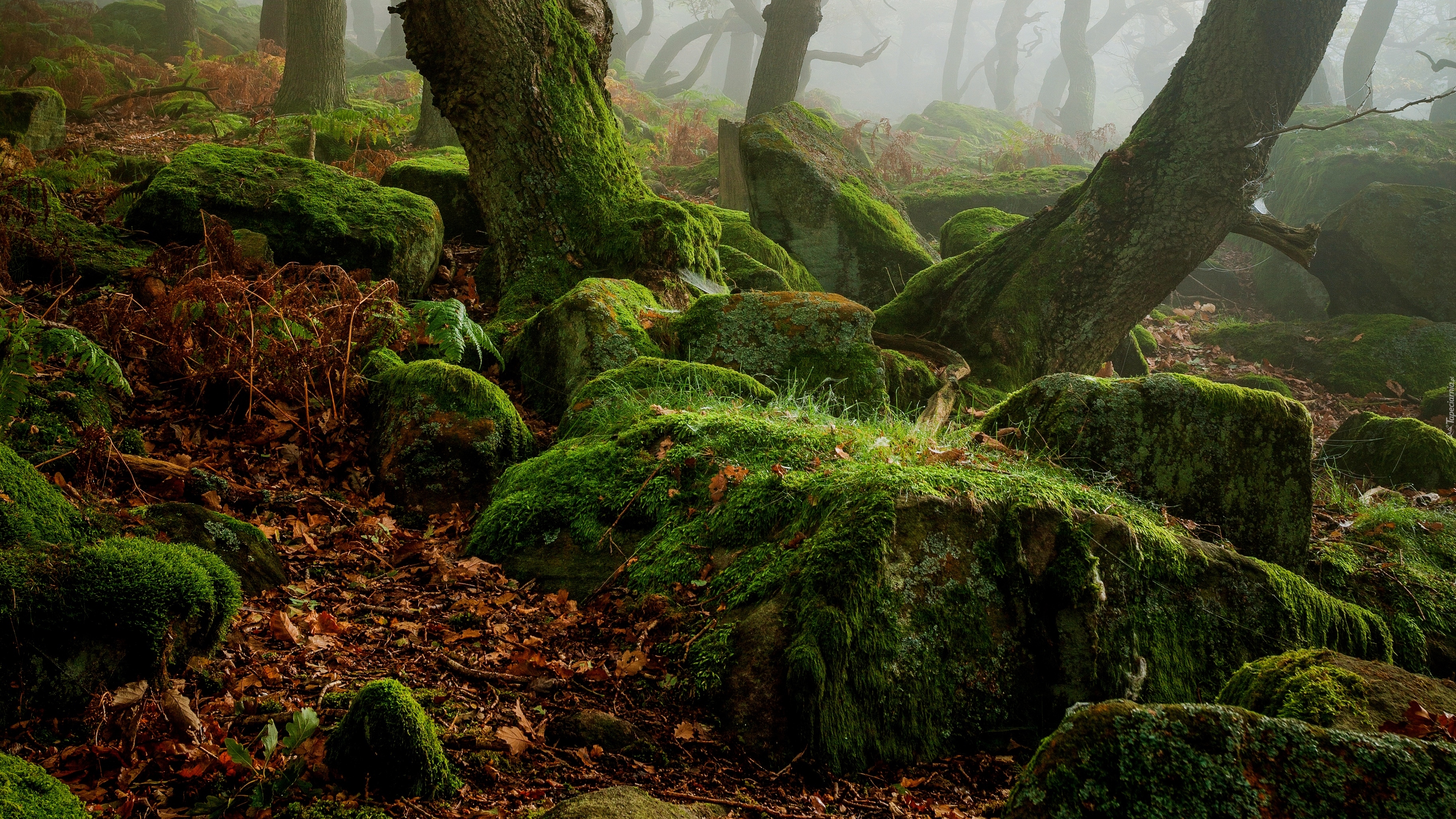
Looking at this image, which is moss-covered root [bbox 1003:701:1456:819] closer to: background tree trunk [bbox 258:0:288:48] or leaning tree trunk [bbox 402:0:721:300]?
leaning tree trunk [bbox 402:0:721:300]

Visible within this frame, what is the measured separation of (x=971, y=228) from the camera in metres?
10.5

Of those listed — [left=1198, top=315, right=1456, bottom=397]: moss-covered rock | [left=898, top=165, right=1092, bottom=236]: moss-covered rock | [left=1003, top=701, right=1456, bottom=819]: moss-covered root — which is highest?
[left=898, top=165, right=1092, bottom=236]: moss-covered rock

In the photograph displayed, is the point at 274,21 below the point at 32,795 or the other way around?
the other way around

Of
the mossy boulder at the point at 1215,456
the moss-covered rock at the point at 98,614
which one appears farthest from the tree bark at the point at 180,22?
the mossy boulder at the point at 1215,456

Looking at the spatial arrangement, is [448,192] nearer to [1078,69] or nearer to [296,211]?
[296,211]

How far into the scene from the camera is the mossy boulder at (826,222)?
1005cm

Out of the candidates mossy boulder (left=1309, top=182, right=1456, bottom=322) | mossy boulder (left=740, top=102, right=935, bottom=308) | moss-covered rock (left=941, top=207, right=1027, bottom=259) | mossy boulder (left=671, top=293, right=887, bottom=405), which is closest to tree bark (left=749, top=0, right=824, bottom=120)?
mossy boulder (left=740, top=102, right=935, bottom=308)

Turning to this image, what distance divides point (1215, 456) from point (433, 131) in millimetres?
11639

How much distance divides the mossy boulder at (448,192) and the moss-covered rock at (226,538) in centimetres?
552

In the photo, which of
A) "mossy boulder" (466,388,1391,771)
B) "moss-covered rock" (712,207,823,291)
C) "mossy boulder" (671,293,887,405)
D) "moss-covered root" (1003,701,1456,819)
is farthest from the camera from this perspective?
"moss-covered rock" (712,207,823,291)

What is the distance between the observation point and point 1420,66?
56.9m

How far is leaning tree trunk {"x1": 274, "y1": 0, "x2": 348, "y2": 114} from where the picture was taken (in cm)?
1247

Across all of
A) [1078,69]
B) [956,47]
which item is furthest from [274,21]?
[956,47]

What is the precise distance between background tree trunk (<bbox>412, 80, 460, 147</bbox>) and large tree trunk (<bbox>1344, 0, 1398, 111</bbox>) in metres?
32.1
